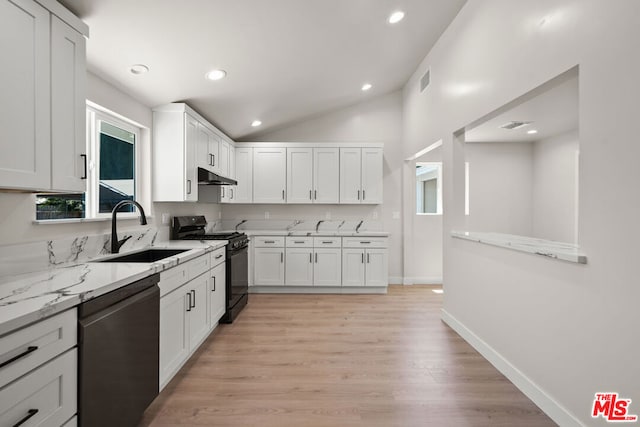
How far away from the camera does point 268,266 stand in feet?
15.4

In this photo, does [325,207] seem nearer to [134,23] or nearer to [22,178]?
[134,23]

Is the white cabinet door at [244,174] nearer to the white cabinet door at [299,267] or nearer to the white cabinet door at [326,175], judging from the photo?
the white cabinet door at [326,175]

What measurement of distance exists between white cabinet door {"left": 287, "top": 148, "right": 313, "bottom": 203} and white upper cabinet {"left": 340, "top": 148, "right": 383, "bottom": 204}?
0.51 meters

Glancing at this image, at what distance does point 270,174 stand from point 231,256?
184 centimetres

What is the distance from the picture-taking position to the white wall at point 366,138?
529cm

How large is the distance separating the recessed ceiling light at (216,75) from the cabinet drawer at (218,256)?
1698 millimetres

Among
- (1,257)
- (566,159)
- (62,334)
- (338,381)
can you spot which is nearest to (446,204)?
(338,381)

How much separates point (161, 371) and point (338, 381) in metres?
1.22

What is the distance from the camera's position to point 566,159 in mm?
4879

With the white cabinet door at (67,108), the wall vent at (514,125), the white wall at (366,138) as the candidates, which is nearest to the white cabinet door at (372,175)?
the white wall at (366,138)

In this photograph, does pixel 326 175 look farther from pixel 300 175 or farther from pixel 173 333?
pixel 173 333

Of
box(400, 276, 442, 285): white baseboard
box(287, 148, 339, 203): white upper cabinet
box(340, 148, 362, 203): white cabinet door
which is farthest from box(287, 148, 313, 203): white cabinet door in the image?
box(400, 276, 442, 285): white baseboard

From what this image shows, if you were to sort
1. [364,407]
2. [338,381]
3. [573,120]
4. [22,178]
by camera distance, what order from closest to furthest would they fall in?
[22,178], [364,407], [338,381], [573,120]

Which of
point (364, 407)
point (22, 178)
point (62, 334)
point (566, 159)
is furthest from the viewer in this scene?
point (566, 159)
